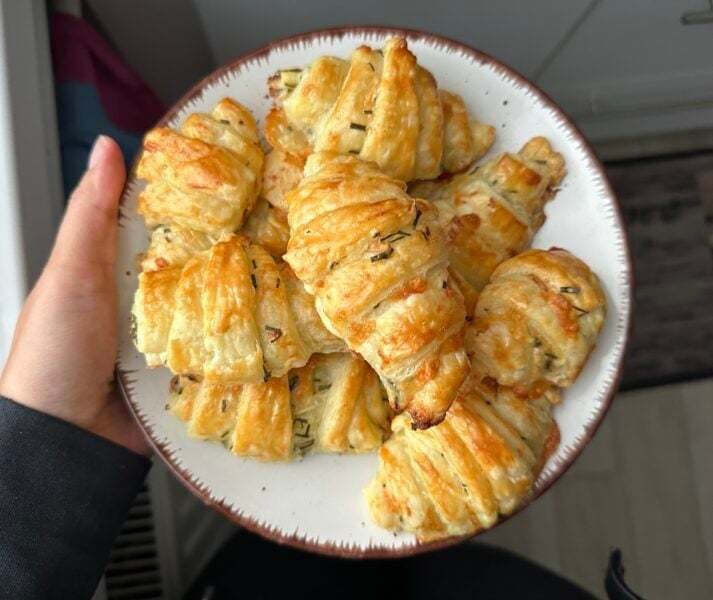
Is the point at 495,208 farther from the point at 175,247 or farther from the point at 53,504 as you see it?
the point at 53,504

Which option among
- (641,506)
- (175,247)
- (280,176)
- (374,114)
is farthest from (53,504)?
(641,506)

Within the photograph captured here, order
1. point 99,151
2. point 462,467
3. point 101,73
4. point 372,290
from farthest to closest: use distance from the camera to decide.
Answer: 1. point 101,73
2. point 99,151
3. point 462,467
4. point 372,290

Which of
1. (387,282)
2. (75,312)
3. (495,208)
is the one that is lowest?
(75,312)

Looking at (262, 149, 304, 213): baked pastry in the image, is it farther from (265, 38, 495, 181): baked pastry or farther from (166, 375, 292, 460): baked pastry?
(166, 375, 292, 460): baked pastry

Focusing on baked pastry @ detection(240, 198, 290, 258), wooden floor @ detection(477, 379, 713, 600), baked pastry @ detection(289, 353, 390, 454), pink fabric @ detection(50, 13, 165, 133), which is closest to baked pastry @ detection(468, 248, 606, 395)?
baked pastry @ detection(289, 353, 390, 454)

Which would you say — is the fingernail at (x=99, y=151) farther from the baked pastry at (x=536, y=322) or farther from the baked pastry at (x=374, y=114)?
the baked pastry at (x=536, y=322)


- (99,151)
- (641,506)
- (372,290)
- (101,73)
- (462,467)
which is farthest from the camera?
(641,506)

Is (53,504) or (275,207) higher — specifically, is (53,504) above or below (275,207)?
below
